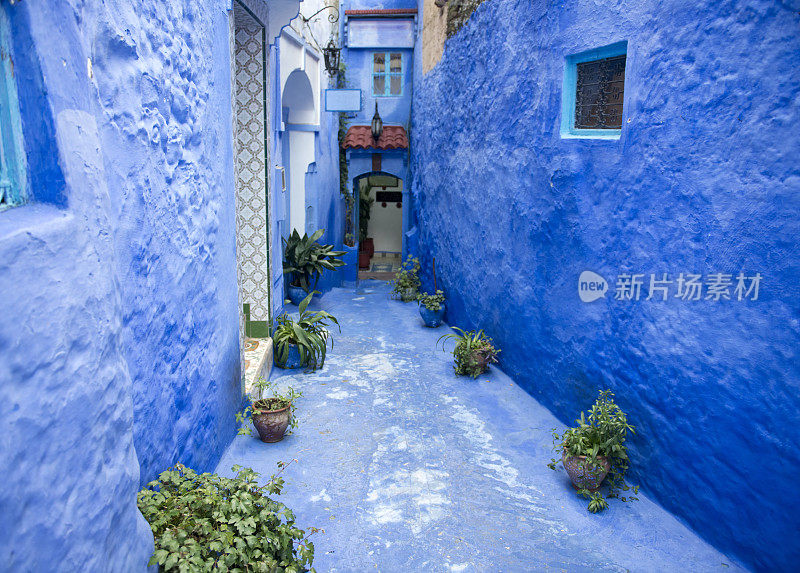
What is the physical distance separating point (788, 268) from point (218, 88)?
424cm

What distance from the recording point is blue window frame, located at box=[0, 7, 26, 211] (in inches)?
82.2

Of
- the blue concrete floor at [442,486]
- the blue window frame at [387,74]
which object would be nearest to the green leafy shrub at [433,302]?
the blue concrete floor at [442,486]

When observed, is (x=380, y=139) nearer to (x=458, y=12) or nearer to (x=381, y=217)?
(x=458, y=12)

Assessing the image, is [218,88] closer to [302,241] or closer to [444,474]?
[444,474]

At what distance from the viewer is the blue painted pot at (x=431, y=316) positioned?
9.80 m

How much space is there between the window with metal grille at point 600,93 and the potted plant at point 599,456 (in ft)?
7.94

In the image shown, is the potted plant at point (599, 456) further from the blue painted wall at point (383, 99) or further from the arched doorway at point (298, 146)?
the blue painted wall at point (383, 99)

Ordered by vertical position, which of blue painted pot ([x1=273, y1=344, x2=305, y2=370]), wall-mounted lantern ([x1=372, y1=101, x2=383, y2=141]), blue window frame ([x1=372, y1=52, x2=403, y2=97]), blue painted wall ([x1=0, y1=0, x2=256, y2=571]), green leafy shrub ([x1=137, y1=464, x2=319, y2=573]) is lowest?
blue painted pot ([x1=273, y1=344, x2=305, y2=370])

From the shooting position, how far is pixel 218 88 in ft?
16.8

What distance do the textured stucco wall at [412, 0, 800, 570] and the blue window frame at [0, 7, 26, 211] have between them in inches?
148

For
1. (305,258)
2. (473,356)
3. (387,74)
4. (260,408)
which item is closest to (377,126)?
(387,74)

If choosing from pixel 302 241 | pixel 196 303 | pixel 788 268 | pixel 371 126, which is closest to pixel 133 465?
pixel 196 303

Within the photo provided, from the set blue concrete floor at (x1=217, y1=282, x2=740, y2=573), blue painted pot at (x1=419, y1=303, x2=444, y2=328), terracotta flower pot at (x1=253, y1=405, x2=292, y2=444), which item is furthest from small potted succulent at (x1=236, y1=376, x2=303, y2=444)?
blue painted pot at (x1=419, y1=303, x2=444, y2=328)

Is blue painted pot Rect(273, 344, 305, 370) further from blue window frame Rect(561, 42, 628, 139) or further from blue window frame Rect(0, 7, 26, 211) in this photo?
blue window frame Rect(0, 7, 26, 211)
